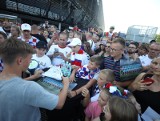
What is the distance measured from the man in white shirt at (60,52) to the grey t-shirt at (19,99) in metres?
2.10

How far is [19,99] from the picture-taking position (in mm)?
1328

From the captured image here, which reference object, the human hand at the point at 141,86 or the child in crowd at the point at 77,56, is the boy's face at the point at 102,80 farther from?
the child in crowd at the point at 77,56

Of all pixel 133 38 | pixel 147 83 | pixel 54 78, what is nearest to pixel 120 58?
pixel 147 83

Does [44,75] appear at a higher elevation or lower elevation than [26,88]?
lower

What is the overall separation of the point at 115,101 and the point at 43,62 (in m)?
2.01

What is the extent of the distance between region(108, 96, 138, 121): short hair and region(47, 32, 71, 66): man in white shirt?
7.29 feet

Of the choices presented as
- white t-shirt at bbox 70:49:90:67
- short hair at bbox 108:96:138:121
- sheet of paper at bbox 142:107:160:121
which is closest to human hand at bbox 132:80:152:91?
sheet of paper at bbox 142:107:160:121

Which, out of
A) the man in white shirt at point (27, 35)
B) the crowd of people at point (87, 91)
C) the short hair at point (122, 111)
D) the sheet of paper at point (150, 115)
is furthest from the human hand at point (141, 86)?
the man in white shirt at point (27, 35)

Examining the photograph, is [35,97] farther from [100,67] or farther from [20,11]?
[20,11]

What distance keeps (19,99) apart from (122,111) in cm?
85

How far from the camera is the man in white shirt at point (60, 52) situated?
11.7ft

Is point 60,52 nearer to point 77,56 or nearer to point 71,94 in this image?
point 77,56

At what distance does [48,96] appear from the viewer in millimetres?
1389

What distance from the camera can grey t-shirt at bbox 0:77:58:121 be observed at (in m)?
1.32
